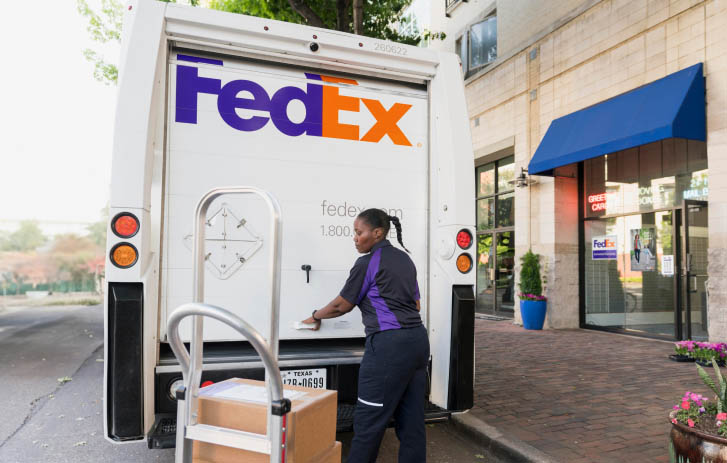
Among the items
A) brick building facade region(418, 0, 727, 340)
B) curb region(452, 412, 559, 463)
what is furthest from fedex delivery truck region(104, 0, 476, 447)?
brick building facade region(418, 0, 727, 340)

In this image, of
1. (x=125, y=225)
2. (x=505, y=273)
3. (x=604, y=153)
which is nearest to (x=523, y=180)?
(x=505, y=273)

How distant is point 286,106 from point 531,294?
8.60 m

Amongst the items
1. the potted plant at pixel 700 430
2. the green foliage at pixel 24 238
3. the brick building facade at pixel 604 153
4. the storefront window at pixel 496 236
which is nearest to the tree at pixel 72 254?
the green foliage at pixel 24 238

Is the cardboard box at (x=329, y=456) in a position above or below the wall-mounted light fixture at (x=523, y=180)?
below

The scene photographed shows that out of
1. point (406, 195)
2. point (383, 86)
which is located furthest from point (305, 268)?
point (383, 86)

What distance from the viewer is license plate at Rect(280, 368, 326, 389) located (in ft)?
10.6

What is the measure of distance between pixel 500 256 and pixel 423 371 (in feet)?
35.2

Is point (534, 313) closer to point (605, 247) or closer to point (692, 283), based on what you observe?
point (605, 247)

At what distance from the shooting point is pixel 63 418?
4.97 metres

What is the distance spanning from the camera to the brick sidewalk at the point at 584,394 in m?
4.05

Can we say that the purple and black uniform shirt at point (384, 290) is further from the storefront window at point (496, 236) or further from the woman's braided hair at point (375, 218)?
the storefront window at point (496, 236)

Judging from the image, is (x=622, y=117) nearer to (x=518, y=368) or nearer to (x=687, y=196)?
(x=687, y=196)

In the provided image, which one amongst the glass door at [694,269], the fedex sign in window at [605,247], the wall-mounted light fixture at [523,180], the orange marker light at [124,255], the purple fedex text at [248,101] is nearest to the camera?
the orange marker light at [124,255]

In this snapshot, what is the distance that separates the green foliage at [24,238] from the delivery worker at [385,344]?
73.0 feet
